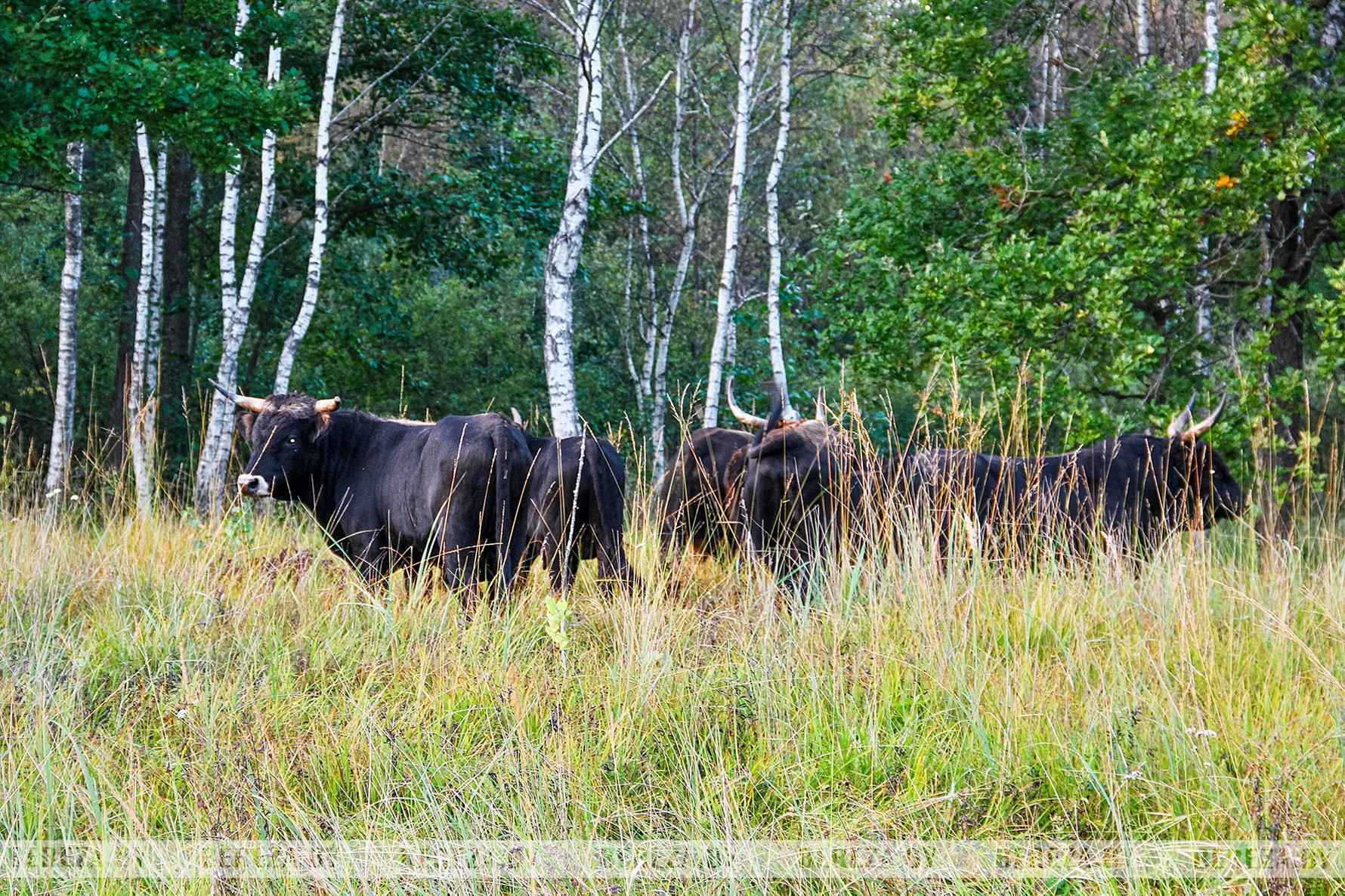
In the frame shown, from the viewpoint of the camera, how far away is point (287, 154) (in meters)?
16.0

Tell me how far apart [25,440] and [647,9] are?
38.6 ft

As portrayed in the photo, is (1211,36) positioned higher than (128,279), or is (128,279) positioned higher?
(1211,36)

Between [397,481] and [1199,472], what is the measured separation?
5.27 m

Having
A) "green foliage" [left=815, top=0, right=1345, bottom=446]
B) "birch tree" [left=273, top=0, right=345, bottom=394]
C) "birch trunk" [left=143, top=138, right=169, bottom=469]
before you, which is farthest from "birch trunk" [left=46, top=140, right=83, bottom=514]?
"green foliage" [left=815, top=0, right=1345, bottom=446]

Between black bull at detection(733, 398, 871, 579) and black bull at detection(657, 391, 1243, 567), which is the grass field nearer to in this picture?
black bull at detection(657, 391, 1243, 567)

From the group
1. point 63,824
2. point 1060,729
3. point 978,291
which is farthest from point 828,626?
point 978,291

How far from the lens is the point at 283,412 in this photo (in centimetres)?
741

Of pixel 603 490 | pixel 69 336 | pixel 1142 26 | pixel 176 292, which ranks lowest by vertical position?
pixel 603 490

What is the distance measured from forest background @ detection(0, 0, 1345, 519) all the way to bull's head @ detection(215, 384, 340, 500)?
717mm

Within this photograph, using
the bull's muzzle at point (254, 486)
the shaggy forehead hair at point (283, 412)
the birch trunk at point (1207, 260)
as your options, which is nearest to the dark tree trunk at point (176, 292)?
the shaggy forehead hair at point (283, 412)

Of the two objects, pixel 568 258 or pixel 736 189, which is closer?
pixel 568 258

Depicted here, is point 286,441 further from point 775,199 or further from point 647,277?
point 647,277

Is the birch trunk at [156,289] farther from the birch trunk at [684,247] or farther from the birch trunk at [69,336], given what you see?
the birch trunk at [684,247]

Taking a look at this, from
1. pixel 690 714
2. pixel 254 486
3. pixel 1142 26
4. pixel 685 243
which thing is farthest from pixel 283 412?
pixel 685 243
